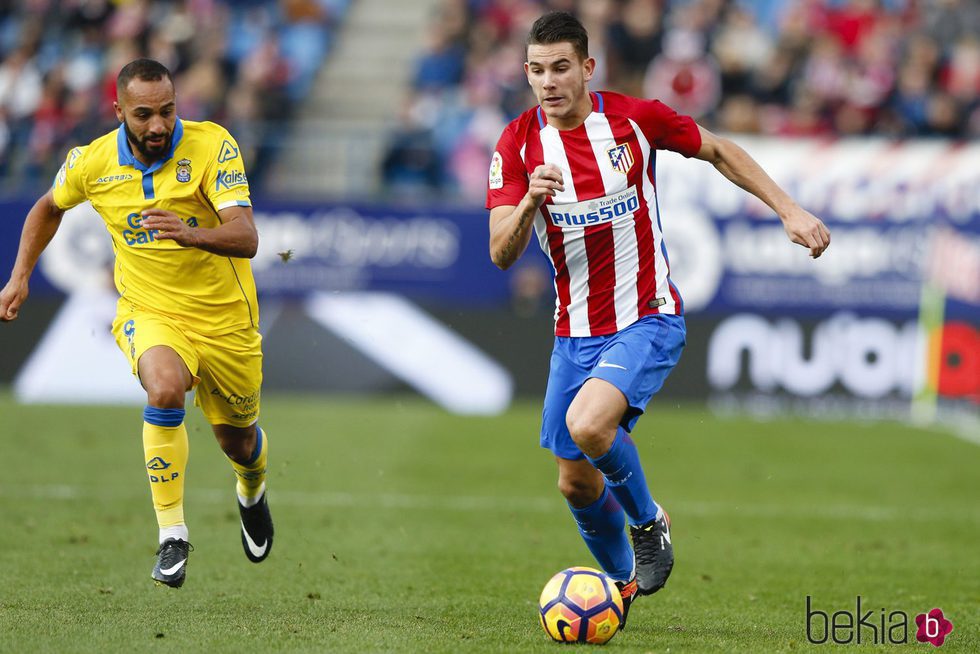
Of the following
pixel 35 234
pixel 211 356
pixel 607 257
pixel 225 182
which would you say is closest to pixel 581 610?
pixel 607 257

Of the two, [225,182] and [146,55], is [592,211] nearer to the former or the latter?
[225,182]

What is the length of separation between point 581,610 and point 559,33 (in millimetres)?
2459

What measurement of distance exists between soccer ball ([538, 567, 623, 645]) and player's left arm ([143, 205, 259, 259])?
2.09 metres

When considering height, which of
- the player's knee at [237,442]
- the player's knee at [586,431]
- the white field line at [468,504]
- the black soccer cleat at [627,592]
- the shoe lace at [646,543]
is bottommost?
the white field line at [468,504]

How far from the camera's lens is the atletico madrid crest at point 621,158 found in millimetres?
Result: 6684

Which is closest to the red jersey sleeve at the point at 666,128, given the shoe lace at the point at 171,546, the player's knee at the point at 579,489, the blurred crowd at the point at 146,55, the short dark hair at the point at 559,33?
the short dark hair at the point at 559,33

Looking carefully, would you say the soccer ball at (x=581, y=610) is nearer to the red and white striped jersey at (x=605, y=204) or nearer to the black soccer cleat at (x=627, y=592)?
the black soccer cleat at (x=627, y=592)

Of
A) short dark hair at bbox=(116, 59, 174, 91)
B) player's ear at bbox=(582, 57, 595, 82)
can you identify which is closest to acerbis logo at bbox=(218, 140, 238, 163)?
short dark hair at bbox=(116, 59, 174, 91)

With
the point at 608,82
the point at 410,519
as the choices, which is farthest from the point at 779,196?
the point at 608,82

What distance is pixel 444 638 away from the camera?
6.24 metres

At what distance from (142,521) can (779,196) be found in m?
4.97

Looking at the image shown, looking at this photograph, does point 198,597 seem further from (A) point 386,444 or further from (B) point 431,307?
(B) point 431,307

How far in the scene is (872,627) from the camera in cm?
671

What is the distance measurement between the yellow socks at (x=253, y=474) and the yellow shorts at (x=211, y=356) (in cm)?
22
